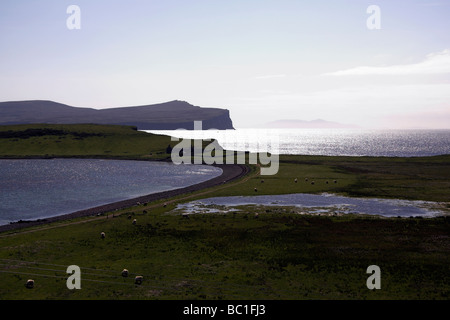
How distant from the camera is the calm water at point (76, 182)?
75.5 meters

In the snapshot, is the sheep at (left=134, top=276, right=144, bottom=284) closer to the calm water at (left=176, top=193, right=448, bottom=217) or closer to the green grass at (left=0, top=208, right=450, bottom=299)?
the green grass at (left=0, top=208, right=450, bottom=299)

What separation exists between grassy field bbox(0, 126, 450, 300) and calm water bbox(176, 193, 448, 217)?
4.64m

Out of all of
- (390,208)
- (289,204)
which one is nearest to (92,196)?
(289,204)

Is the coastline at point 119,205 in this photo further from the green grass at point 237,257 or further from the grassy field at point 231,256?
the green grass at point 237,257

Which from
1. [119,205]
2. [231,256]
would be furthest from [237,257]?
[119,205]

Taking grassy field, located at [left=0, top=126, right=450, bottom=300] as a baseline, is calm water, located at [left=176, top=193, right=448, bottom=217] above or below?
above

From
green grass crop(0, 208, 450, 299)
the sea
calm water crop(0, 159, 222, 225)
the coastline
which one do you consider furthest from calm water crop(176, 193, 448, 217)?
the sea

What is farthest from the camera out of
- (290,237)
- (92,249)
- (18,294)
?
(290,237)

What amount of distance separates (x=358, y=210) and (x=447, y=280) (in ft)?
105

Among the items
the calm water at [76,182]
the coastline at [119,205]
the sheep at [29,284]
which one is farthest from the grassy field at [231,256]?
the calm water at [76,182]

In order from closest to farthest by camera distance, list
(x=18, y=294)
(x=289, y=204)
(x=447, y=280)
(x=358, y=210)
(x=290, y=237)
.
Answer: (x=18, y=294)
(x=447, y=280)
(x=290, y=237)
(x=358, y=210)
(x=289, y=204)

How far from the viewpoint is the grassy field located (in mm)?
33438

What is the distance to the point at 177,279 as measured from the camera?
118ft

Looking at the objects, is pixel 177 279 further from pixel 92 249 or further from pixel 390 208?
pixel 390 208
